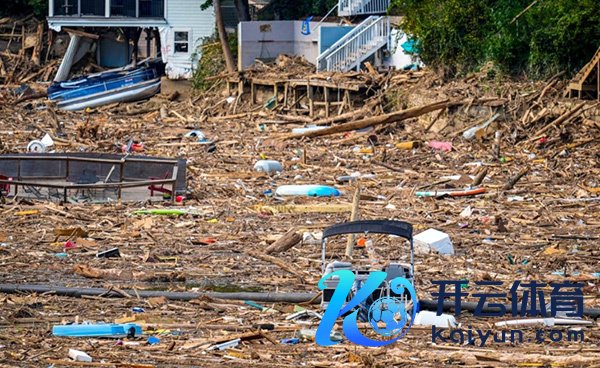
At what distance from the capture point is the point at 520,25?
3378 centimetres

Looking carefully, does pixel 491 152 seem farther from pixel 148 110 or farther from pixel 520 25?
pixel 148 110

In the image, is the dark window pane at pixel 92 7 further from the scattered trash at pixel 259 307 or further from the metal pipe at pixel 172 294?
the scattered trash at pixel 259 307

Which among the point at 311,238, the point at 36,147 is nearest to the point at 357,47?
the point at 36,147

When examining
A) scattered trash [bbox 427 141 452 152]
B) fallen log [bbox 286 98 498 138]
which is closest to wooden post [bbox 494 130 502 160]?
scattered trash [bbox 427 141 452 152]

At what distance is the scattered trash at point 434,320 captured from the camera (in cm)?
1368

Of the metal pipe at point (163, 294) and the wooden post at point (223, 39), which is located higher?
the wooden post at point (223, 39)

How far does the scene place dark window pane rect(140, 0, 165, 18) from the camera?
50.6 m

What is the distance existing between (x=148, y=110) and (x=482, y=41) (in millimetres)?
12624

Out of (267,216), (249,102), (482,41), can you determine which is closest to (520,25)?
(482,41)

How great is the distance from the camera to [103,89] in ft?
149

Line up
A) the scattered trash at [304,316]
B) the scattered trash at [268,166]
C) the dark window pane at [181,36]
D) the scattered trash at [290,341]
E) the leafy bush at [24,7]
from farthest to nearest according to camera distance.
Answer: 1. the leafy bush at [24,7]
2. the dark window pane at [181,36]
3. the scattered trash at [268,166]
4. the scattered trash at [304,316]
5. the scattered trash at [290,341]

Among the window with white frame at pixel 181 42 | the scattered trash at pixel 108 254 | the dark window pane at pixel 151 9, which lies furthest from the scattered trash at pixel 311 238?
the dark window pane at pixel 151 9

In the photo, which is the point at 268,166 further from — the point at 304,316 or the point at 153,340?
the point at 153,340

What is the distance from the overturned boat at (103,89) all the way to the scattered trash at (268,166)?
17476 mm
